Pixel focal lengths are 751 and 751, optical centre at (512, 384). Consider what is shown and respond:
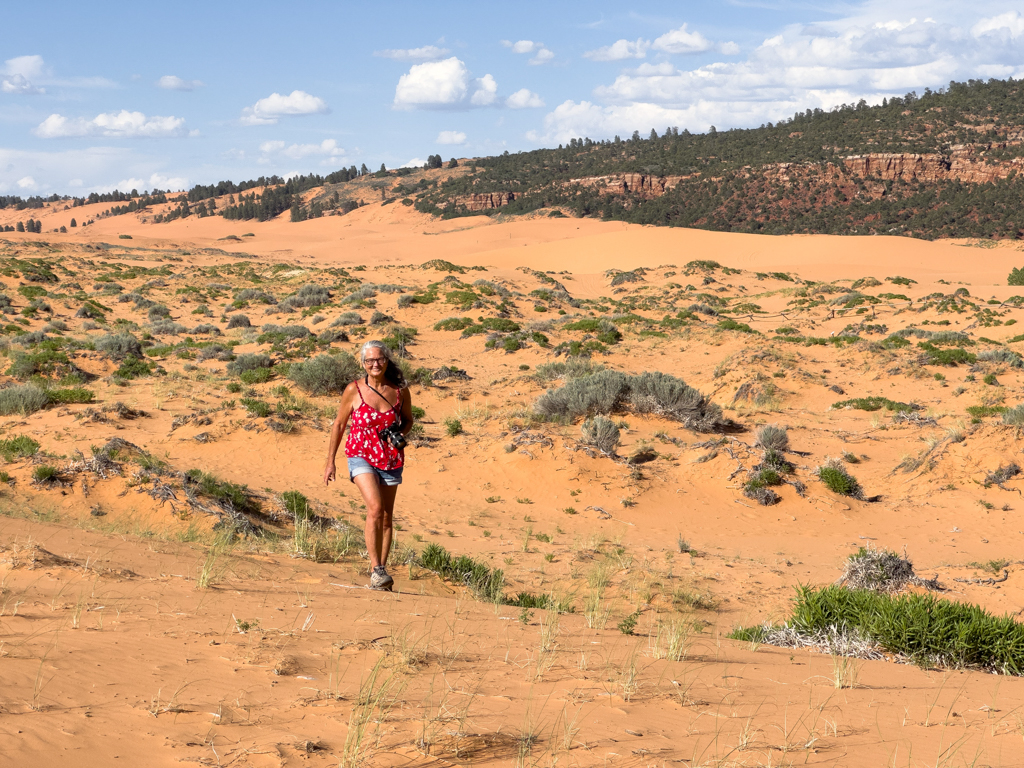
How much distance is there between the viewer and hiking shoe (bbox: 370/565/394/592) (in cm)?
575

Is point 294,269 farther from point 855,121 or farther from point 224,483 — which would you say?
point 855,121

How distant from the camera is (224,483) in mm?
9578

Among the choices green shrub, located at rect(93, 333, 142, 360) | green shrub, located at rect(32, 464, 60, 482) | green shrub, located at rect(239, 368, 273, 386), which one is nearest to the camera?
green shrub, located at rect(32, 464, 60, 482)

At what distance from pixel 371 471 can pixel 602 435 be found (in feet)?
23.6

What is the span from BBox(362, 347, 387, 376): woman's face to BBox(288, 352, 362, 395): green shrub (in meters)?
10.7

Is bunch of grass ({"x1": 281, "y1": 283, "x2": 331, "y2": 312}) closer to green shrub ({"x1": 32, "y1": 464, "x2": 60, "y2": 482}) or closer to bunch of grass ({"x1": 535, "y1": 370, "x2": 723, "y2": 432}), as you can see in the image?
bunch of grass ({"x1": 535, "y1": 370, "x2": 723, "y2": 432})

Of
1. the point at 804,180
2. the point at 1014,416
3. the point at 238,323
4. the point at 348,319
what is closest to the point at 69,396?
the point at 348,319

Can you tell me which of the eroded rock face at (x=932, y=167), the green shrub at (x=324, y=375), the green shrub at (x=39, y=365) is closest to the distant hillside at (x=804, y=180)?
the eroded rock face at (x=932, y=167)

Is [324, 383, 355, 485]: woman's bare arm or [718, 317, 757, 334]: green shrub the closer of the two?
[324, 383, 355, 485]: woman's bare arm

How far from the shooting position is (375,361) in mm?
5559

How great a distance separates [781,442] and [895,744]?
982cm

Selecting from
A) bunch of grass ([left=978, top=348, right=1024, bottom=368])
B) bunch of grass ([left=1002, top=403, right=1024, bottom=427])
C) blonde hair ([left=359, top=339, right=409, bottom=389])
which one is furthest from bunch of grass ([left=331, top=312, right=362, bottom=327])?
blonde hair ([left=359, top=339, right=409, bottom=389])

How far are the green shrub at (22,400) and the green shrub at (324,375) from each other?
4726 millimetres

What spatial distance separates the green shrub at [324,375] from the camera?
1617 cm
